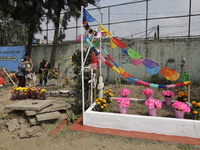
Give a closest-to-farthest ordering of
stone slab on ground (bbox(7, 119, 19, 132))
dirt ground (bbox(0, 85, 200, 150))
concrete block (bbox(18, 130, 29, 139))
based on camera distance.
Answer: dirt ground (bbox(0, 85, 200, 150)) < concrete block (bbox(18, 130, 29, 139)) < stone slab on ground (bbox(7, 119, 19, 132))

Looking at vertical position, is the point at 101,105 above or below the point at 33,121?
above

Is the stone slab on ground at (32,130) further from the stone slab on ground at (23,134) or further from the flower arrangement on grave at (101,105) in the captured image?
the flower arrangement on grave at (101,105)

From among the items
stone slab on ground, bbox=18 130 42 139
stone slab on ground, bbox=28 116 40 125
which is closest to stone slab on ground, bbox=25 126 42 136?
stone slab on ground, bbox=18 130 42 139

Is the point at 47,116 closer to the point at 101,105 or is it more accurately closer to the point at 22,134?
the point at 22,134

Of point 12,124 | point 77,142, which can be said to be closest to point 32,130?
point 12,124

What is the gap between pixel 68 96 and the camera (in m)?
5.91

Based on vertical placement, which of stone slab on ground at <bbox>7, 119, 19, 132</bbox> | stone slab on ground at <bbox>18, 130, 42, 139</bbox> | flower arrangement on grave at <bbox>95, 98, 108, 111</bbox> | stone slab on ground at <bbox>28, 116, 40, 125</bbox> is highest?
flower arrangement on grave at <bbox>95, 98, 108, 111</bbox>

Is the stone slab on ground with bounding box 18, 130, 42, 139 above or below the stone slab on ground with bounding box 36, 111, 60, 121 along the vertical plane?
below

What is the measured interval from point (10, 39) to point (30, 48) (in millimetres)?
13225

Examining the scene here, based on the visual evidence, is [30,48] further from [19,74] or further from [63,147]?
[63,147]

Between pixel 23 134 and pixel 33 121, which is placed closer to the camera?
pixel 23 134

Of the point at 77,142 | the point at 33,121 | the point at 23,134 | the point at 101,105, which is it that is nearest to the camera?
the point at 77,142

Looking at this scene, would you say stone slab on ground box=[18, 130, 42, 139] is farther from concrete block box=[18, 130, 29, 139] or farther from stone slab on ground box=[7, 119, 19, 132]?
stone slab on ground box=[7, 119, 19, 132]

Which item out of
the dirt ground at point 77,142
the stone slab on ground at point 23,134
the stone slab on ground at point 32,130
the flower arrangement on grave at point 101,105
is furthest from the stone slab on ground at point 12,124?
the flower arrangement on grave at point 101,105
